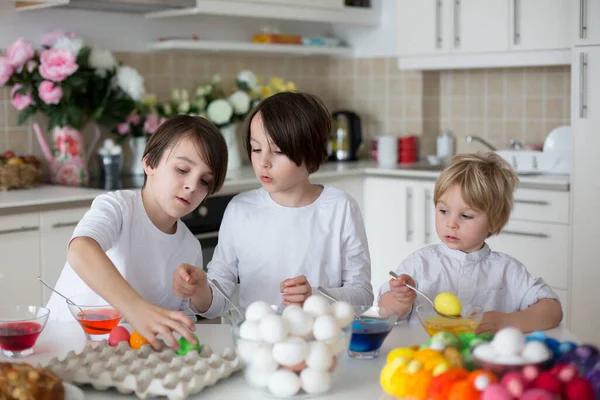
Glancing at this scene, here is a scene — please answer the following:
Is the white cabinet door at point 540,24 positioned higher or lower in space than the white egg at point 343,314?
higher

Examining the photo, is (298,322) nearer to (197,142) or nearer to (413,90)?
(197,142)

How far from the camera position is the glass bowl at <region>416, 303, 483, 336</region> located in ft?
4.93

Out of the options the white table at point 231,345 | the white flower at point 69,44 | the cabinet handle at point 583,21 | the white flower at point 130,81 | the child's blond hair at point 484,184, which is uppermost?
the cabinet handle at point 583,21

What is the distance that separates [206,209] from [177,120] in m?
1.64

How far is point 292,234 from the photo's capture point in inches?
83.6

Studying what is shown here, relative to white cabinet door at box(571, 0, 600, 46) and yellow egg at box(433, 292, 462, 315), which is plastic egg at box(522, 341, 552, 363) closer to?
yellow egg at box(433, 292, 462, 315)

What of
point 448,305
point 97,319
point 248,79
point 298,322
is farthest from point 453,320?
point 248,79

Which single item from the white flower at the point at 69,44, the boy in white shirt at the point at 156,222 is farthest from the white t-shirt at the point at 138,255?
the white flower at the point at 69,44

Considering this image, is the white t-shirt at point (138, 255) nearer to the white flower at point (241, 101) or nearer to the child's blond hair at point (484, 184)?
the child's blond hair at point (484, 184)

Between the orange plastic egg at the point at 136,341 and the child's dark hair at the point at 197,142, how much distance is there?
54cm

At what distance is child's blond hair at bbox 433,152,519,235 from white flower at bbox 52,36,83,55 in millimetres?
2102

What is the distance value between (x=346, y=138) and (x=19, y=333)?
3.31 metres

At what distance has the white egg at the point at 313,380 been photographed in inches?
49.2

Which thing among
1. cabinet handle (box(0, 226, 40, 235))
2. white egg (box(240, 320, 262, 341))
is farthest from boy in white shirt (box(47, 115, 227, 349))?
cabinet handle (box(0, 226, 40, 235))
